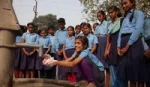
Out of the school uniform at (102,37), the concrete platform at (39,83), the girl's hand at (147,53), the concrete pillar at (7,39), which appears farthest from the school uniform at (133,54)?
the school uniform at (102,37)

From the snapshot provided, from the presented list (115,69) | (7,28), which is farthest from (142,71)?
(7,28)

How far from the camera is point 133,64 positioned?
478 centimetres

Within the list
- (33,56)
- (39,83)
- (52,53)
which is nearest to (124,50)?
(39,83)

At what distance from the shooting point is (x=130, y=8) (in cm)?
499

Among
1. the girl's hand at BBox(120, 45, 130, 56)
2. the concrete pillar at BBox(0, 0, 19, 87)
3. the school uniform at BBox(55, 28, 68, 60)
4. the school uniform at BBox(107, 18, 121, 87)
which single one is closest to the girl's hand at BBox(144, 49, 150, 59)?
the girl's hand at BBox(120, 45, 130, 56)

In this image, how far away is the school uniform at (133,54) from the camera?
476 cm

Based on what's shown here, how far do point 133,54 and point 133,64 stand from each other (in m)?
0.14

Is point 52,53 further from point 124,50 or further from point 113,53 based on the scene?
point 124,50

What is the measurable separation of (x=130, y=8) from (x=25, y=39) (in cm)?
530

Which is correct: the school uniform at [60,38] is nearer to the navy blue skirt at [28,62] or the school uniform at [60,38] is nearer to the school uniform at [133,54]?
the navy blue skirt at [28,62]

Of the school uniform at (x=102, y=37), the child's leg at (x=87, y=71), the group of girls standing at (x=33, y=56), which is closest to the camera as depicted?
the child's leg at (x=87, y=71)

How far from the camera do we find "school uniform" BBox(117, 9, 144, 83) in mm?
4762

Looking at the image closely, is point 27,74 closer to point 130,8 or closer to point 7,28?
point 130,8

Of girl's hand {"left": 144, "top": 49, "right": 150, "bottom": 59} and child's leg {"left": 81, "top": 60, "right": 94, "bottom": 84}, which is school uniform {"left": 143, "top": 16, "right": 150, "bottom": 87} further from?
child's leg {"left": 81, "top": 60, "right": 94, "bottom": 84}
